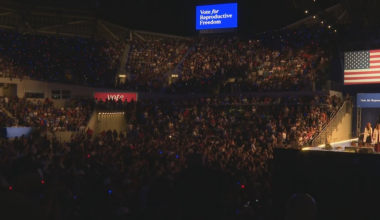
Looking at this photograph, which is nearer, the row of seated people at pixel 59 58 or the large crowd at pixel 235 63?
the large crowd at pixel 235 63

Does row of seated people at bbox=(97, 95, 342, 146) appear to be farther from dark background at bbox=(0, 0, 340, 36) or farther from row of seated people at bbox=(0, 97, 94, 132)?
dark background at bbox=(0, 0, 340, 36)

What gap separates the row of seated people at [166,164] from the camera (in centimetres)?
444

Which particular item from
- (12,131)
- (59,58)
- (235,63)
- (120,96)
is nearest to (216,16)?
(235,63)

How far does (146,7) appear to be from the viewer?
45.0 m

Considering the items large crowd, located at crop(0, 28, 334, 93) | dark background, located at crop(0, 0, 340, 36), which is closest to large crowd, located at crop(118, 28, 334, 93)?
large crowd, located at crop(0, 28, 334, 93)

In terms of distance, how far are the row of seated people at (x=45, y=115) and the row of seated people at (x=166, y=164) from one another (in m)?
1.92

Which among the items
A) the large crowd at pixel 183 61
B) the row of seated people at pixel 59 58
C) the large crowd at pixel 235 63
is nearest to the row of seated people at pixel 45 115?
the row of seated people at pixel 59 58

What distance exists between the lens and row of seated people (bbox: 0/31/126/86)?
105 feet

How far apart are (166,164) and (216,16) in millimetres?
28834

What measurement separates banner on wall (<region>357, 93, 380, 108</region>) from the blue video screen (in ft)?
51.9

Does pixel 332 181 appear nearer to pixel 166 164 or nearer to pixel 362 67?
pixel 166 164

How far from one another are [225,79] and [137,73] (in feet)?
23.3

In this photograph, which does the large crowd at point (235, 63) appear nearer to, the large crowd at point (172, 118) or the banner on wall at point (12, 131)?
the large crowd at point (172, 118)

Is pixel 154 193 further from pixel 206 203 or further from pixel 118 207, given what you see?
pixel 206 203
